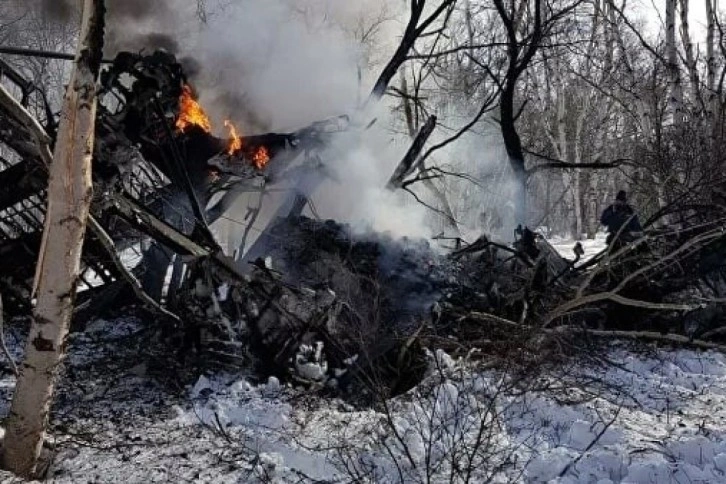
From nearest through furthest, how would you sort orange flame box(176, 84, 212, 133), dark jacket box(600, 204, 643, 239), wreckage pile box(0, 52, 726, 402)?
wreckage pile box(0, 52, 726, 402), orange flame box(176, 84, 212, 133), dark jacket box(600, 204, 643, 239)

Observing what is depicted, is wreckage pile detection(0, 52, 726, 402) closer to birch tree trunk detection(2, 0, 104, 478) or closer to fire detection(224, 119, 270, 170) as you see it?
fire detection(224, 119, 270, 170)

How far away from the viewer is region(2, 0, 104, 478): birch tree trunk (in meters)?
3.65

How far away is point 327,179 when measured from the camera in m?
9.52

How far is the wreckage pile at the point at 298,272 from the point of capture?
602 centimetres

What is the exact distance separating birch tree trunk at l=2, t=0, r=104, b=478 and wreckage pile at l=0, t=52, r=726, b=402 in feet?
1.60

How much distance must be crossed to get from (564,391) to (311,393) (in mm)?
2301

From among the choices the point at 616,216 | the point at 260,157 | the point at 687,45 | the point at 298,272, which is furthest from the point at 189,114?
the point at 687,45

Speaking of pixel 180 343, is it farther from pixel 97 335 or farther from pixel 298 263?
pixel 298 263

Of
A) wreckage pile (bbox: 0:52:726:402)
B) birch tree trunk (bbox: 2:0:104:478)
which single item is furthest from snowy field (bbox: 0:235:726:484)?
wreckage pile (bbox: 0:52:726:402)

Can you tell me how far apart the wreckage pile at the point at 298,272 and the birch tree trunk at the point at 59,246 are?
49cm

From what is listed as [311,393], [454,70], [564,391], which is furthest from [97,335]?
[454,70]

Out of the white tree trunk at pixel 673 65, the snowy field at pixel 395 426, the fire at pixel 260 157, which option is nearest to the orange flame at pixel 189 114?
the fire at pixel 260 157

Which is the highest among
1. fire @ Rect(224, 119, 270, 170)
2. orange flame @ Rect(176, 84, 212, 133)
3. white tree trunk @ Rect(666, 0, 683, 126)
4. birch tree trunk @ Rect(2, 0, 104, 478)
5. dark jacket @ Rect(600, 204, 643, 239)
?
white tree trunk @ Rect(666, 0, 683, 126)

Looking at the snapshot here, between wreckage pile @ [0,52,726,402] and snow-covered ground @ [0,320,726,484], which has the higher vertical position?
wreckage pile @ [0,52,726,402]
